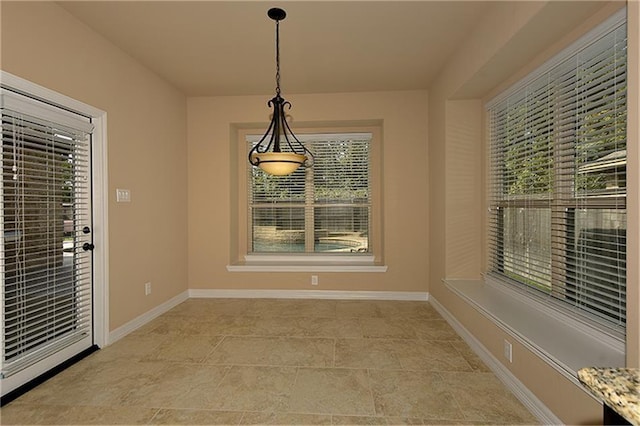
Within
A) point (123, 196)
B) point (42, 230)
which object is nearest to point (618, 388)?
point (42, 230)

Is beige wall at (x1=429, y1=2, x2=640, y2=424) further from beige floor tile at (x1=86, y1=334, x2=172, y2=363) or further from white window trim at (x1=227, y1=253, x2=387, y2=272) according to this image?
beige floor tile at (x1=86, y1=334, x2=172, y2=363)

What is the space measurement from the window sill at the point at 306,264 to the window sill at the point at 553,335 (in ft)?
5.59

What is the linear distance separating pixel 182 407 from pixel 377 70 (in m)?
3.53

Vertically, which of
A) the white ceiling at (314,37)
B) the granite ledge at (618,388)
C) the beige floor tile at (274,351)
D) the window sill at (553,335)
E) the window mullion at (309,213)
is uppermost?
the white ceiling at (314,37)

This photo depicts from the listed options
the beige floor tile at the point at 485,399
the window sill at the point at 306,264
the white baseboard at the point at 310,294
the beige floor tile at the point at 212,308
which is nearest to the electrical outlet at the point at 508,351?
the beige floor tile at the point at 485,399

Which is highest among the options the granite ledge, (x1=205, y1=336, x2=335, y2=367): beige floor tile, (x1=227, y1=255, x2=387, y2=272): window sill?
the granite ledge

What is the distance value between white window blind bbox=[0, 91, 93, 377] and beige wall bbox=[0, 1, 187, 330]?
0.77 ft

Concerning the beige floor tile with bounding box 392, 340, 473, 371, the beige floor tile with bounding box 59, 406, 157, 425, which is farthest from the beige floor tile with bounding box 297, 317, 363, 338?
the beige floor tile with bounding box 59, 406, 157, 425

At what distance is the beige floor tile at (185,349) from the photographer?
8.77 ft

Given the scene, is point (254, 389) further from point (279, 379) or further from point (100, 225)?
point (100, 225)

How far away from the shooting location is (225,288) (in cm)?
445

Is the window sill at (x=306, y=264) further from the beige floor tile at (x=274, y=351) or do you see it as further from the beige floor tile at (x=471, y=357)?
the beige floor tile at (x=471, y=357)

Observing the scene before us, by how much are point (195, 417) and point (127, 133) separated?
104 inches

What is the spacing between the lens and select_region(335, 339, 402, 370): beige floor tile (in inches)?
100
